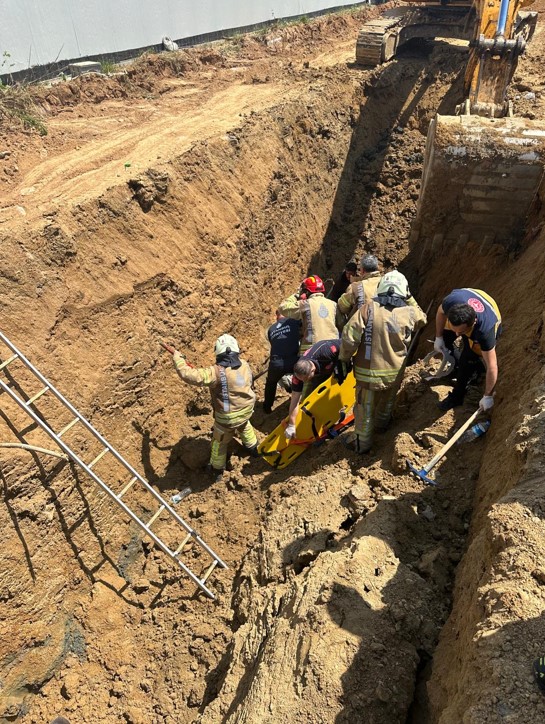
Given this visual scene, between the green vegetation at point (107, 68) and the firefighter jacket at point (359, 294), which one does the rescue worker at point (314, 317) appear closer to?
the firefighter jacket at point (359, 294)

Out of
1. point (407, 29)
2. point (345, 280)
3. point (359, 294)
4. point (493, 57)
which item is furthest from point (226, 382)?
point (407, 29)

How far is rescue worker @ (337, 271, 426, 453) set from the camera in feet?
17.2

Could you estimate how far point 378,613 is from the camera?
361 cm

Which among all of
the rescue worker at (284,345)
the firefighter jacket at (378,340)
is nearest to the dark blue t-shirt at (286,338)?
the rescue worker at (284,345)

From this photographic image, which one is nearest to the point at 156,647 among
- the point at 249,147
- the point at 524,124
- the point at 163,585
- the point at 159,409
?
the point at 163,585

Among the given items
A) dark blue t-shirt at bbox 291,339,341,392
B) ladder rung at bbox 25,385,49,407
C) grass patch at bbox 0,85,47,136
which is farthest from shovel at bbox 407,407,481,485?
grass patch at bbox 0,85,47,136

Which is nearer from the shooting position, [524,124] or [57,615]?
[57,615]

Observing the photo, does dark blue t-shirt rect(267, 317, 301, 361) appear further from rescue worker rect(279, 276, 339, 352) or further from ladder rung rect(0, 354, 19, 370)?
ladder rung rect(0, 354, 19, 370)

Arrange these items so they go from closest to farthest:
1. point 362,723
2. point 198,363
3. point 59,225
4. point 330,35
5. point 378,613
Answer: point 362,723 → point 378,613 → point 59,225 → point 198,363 → point 330,35

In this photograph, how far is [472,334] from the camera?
4824mm

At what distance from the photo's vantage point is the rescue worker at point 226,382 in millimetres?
5723

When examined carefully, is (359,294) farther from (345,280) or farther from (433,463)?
(433,463)

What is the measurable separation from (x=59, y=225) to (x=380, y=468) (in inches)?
192

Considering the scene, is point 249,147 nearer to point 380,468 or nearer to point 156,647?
point 380,468
